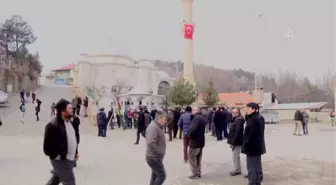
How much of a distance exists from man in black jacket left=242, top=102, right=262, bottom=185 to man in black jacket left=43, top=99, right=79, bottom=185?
11.5ft

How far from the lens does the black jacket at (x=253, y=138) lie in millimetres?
7328

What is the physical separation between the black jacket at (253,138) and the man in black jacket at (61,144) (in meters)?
3.50

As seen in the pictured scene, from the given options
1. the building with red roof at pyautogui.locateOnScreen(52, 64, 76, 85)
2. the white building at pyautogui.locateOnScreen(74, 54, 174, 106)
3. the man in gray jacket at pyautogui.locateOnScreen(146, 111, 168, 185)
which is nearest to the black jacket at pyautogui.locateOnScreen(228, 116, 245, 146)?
the man in gray jacket at pyautogui.locateOnScreen(146, 111, 168, 185)

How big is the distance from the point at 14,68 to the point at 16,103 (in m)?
15.4

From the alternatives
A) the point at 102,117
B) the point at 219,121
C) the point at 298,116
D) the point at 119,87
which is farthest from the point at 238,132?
the point at 119,87

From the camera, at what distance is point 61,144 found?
16.7ft

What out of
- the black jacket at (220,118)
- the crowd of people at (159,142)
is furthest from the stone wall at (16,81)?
the crowd of people at (159,142)

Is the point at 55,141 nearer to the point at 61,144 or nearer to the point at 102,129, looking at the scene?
the point at 61,144

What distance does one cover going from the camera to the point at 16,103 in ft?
121

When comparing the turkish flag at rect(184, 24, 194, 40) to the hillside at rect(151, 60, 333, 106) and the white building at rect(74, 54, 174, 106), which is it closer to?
the white building at rect(74, 54, 174, 106)

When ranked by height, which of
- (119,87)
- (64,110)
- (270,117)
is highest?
(119,87)

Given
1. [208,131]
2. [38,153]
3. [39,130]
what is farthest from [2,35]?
[38,153]

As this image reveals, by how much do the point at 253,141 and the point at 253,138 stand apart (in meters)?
0.06

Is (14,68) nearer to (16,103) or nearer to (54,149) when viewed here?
(16,103)
